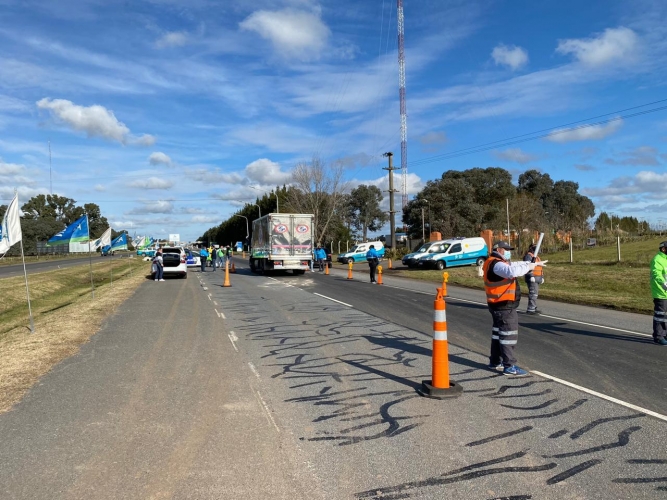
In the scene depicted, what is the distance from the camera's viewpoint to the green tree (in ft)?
334

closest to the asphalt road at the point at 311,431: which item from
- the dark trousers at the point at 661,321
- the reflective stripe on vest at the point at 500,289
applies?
the reflective stripe on vest at the point at 500,289

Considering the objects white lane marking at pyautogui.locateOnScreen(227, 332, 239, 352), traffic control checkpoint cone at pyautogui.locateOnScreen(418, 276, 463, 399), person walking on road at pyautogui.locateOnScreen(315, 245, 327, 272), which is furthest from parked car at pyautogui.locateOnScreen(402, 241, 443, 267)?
traffic control checkpoint cone at pyautogui.locateOnScreen(418, 276, 463, 399)

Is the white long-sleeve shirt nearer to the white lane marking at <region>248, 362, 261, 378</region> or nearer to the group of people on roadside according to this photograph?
the white lane marking at <region>248, 362, 261, 378</region>

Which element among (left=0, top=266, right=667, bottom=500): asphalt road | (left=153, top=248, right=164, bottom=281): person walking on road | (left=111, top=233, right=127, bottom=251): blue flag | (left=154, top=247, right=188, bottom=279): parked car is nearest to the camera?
(left=0, top=266, right=667, bottom=500): asphalt road

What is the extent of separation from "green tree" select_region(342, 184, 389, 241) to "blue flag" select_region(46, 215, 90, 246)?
83910 millimetres

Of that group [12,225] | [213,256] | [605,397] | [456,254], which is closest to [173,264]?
[213,256]

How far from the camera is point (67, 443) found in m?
4.72

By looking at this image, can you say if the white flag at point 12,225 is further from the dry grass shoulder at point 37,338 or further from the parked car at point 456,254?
the parked car at point 456,254

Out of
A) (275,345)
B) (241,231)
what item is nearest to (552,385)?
(275,345)

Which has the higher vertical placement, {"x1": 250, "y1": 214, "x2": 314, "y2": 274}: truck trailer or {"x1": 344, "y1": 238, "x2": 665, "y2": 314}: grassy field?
{"x1": 250, "y1": 214, "x2": 314, "y2": 274}: truck trailer

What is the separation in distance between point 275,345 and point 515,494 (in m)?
6.08

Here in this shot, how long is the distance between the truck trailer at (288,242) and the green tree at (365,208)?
7037 cm

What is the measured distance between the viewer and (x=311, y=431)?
16.3 ft

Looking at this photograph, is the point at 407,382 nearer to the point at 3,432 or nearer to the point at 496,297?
the point at 496,297
